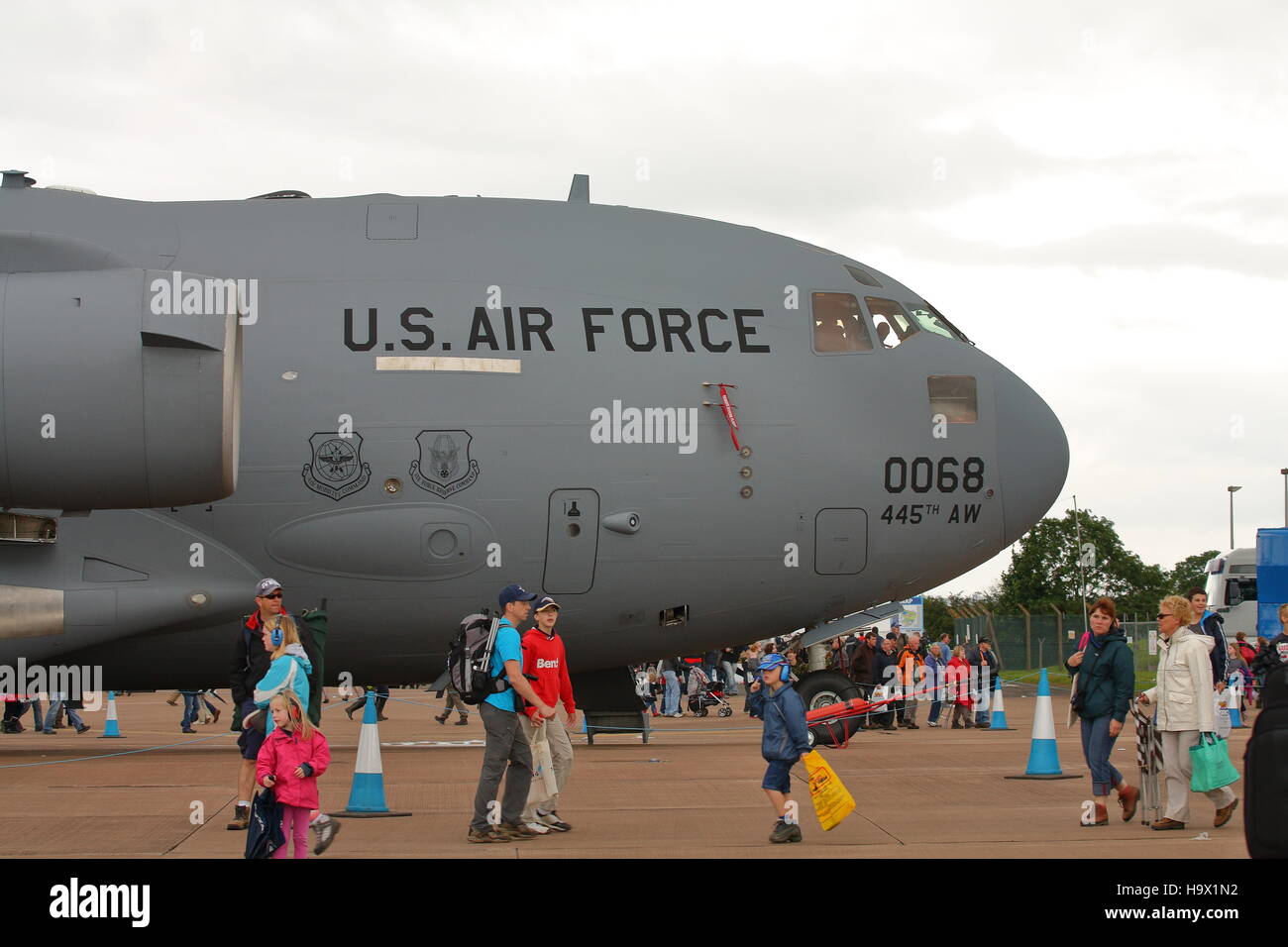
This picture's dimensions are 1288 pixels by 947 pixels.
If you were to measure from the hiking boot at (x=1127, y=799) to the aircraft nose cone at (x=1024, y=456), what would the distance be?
208 inches

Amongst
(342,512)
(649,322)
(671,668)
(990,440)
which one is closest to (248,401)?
(342,512)

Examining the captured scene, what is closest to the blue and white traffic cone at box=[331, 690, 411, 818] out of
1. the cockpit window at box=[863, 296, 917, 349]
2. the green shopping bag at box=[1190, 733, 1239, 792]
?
the green shopping bag at box=[1190, 733, 1239, 792]

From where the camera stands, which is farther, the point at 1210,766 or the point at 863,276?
the point at 863,276

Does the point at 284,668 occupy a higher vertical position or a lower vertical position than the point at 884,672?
higher

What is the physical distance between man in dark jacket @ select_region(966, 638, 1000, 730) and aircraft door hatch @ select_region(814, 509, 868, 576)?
9.88 m

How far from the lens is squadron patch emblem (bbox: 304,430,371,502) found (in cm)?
1477

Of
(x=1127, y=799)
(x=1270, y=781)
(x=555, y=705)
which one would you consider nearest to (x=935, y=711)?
(x=1127, y=799)

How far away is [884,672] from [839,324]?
11.4 meters

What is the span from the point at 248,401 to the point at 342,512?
1.40 m

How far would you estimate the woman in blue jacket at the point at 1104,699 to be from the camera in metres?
11.0

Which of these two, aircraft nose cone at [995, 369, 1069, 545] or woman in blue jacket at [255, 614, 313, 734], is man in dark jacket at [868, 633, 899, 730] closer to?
aircraft nose cone at [995, 369, 1069, 545]

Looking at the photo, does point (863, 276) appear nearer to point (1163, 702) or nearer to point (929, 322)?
point (929, 322)

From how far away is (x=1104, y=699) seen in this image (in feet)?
36.3
